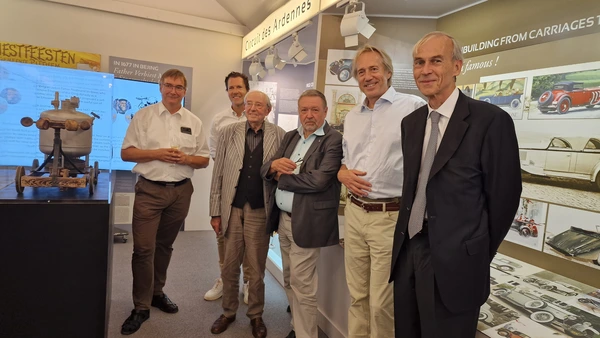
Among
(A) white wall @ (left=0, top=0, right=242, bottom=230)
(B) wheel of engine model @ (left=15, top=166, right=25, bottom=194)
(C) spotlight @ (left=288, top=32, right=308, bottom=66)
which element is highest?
(A) white wall @ (left=0, top=0, right=242, bottom=230)

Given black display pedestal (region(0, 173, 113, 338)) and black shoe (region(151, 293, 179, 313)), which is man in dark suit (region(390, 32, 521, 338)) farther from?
black shoe (region(151, 293, 179, 313))

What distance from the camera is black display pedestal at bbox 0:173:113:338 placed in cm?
179

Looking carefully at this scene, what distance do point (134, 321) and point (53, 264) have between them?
3.26 ft

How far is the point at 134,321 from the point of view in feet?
8.66

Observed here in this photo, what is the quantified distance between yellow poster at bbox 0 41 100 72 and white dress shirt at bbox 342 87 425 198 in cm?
363

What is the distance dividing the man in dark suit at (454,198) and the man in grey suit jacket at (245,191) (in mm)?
1257

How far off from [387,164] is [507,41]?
5.33 feet

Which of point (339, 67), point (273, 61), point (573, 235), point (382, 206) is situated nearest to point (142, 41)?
point (273, 61)

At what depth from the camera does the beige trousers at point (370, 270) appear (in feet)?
6.05

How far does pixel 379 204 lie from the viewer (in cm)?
188

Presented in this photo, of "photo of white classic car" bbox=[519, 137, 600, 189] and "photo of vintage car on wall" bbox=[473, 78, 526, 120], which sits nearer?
"photo of white classic car" bbox=[519, 137, 600, 189]

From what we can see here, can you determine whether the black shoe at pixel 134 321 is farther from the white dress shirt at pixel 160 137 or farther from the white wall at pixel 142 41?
the white wall at pixel 142 41

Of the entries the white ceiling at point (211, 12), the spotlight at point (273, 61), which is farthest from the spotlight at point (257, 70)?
the spotlight at point (273, 61)

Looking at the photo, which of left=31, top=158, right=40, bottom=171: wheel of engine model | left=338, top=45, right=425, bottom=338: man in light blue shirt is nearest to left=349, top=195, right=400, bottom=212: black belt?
left=338, top=45, right=425, bottom=338: man in light blue shirt
